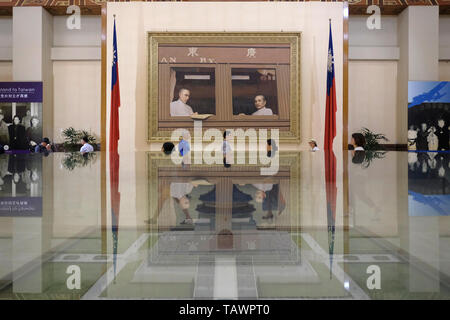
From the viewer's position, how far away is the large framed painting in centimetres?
1359

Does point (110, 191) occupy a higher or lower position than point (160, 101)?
lower

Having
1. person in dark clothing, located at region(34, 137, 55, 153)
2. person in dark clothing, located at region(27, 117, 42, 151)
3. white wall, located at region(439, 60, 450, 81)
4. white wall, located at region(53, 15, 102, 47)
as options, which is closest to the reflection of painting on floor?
person in dark clothing, located at region(34, 137, 55, 153)

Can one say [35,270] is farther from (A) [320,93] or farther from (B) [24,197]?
(A) [320,93]

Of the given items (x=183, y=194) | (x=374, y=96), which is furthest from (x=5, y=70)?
(x=183, y=194)

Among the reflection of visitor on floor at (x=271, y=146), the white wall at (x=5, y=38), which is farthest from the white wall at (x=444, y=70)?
the white wall at (x=5, y=38)

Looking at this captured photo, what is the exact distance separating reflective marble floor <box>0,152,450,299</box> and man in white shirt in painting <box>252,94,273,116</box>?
10.5 meters

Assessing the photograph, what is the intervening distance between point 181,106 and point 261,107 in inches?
101

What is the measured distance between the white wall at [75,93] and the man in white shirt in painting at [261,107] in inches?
237

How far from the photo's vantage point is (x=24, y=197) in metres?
3.35

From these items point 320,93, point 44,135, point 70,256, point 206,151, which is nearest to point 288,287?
point 70,256

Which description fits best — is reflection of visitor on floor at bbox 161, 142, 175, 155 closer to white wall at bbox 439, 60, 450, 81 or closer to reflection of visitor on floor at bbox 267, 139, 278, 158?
reflection of visitor on floor at bbox 267, 139, 278, 158
